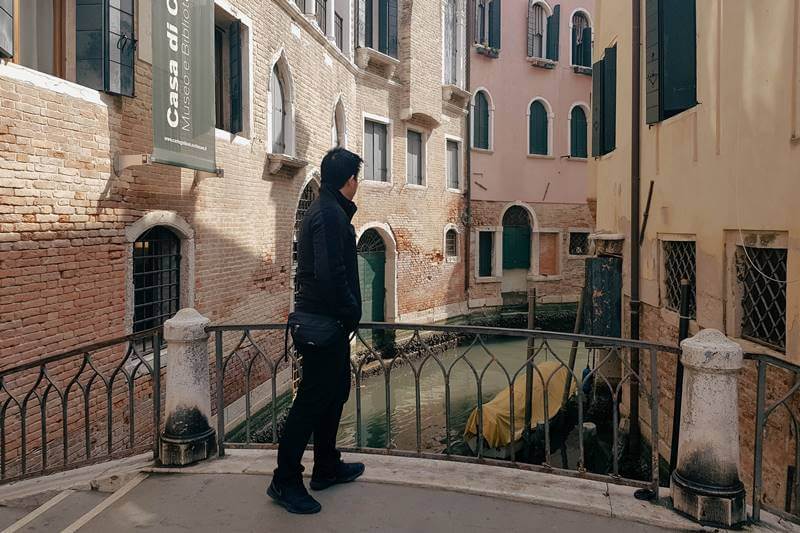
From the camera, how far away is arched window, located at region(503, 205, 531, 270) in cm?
1952

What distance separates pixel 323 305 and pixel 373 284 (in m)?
12.4

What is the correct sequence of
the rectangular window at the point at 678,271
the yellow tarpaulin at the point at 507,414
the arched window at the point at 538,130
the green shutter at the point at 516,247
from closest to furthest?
1. the rectangular window at the point at 678,271
2. the yellow tarpaulin at the point at 507,414
3. the green shutter at the point at 516,247
4. the arched window at the point at 538,130

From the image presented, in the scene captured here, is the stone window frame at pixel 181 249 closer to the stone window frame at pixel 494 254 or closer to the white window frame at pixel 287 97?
the white window frame at pixel 287 97

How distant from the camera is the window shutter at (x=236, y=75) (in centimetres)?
862

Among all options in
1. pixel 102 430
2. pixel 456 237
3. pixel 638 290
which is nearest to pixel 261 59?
pixel 102 430

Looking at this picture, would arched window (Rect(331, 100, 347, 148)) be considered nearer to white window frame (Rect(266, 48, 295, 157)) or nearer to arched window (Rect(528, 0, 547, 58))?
white window frame (Rect(266, 48, 295, 157))

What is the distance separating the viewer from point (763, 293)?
523 centimetres

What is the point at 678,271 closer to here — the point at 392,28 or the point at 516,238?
the point at 392,28

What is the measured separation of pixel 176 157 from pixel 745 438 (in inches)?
253

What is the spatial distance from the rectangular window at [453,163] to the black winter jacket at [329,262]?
1534 centimetres

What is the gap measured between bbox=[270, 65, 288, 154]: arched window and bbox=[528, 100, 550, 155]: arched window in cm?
1157

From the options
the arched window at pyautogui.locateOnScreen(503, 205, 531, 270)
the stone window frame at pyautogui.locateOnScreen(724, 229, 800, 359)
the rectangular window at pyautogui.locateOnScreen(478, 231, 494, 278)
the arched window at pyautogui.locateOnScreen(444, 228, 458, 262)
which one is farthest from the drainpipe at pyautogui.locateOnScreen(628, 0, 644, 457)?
the arched window at pyautogui.locateOnScreen(503, 205, 531, 270)

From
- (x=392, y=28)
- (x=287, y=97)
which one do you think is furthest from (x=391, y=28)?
(x=287, y=97)

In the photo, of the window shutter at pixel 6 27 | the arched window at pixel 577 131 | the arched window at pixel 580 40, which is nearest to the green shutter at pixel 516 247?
the arched window at pixel 577 131
